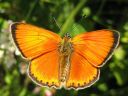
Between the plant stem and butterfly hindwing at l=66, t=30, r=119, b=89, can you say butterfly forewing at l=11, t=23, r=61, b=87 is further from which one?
the plant stem

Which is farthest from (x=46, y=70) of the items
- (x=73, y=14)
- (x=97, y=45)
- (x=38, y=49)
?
(x=73, y=14)

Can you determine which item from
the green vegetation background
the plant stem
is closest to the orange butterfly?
the green vegetation background

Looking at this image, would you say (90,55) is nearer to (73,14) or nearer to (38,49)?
(38,49)

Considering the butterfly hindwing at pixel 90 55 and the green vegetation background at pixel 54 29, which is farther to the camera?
the green vegetation background at pixel 54 29

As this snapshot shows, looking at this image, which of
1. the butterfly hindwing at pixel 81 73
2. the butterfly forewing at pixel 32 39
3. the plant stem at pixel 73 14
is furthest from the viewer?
the plant stem at pixel 73 14

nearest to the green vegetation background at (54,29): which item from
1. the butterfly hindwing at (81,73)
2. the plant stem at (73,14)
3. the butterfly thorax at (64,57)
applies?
the plant stem at (73,14)

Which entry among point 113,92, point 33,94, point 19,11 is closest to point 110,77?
point 113,92

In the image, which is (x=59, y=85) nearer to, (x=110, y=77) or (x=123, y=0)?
(x=110, y=77)

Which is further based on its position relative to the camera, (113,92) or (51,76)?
(113,92)

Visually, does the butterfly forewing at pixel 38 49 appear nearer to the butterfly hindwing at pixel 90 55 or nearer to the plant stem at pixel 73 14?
the butterfly hindwing at pixel 90 55
